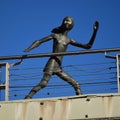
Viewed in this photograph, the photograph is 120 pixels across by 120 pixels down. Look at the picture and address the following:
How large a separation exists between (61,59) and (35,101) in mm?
1472

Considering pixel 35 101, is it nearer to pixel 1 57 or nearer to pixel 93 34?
pixel 1 57

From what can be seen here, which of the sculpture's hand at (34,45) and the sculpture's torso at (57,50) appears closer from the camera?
the sculpture's torso at (57,50)

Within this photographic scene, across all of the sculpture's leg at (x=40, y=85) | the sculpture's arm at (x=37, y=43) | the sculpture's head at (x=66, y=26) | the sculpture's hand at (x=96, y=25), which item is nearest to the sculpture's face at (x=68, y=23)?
the sculpture's head at (x=66, y=26)

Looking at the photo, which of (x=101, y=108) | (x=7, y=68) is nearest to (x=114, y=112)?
(x=101, y=108)

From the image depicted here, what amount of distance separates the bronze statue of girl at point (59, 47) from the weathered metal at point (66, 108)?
69 cm

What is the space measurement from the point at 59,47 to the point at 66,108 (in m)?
1.89

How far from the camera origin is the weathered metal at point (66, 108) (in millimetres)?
8445

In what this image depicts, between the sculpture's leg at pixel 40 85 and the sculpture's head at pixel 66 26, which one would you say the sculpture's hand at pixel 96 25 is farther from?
the sculpture's leg at pixel 40 85

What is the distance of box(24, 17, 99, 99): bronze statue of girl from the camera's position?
9617 mm

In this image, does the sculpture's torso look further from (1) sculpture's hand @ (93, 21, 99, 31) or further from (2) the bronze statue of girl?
(1) sculpture's hand @ (93, 21, 99, 31)

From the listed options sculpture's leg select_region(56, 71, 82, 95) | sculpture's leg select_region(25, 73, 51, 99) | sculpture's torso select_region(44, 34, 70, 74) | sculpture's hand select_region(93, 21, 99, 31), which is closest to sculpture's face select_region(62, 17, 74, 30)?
sculpture's torso select_region(44, 34, 70, 74)

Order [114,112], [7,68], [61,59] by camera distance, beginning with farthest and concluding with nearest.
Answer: [61,59] → [7,68] → [114,112]

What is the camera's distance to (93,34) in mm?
10195

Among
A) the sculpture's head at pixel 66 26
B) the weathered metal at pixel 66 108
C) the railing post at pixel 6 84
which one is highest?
the sculpture's head at pixel 66 26
